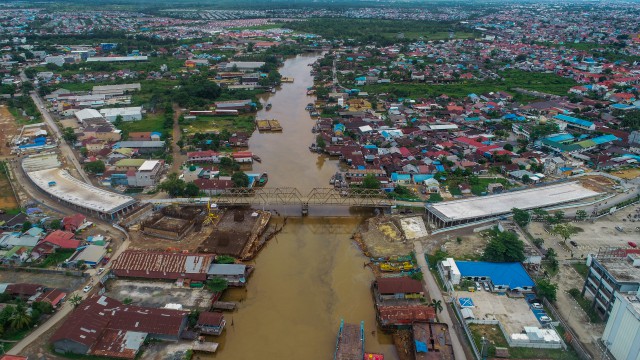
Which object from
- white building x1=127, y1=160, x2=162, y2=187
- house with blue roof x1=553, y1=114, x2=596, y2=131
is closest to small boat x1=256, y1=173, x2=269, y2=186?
white building x1=127, y1=160, x2=162, y2=187

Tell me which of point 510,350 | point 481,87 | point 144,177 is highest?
point 481,87

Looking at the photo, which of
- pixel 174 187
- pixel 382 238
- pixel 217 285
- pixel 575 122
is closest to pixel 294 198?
pixel 382 238

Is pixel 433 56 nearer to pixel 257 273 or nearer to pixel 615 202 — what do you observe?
pixel 615 202

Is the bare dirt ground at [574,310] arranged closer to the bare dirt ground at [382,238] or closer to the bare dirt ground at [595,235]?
the bare dirt ground at [595,235]

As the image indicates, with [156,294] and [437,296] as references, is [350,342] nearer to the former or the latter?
[437,296]

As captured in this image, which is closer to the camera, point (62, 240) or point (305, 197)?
point (62, 240)

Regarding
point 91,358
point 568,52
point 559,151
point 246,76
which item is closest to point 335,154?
point 559,151

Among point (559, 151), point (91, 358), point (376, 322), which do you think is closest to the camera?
point (91, 358)
